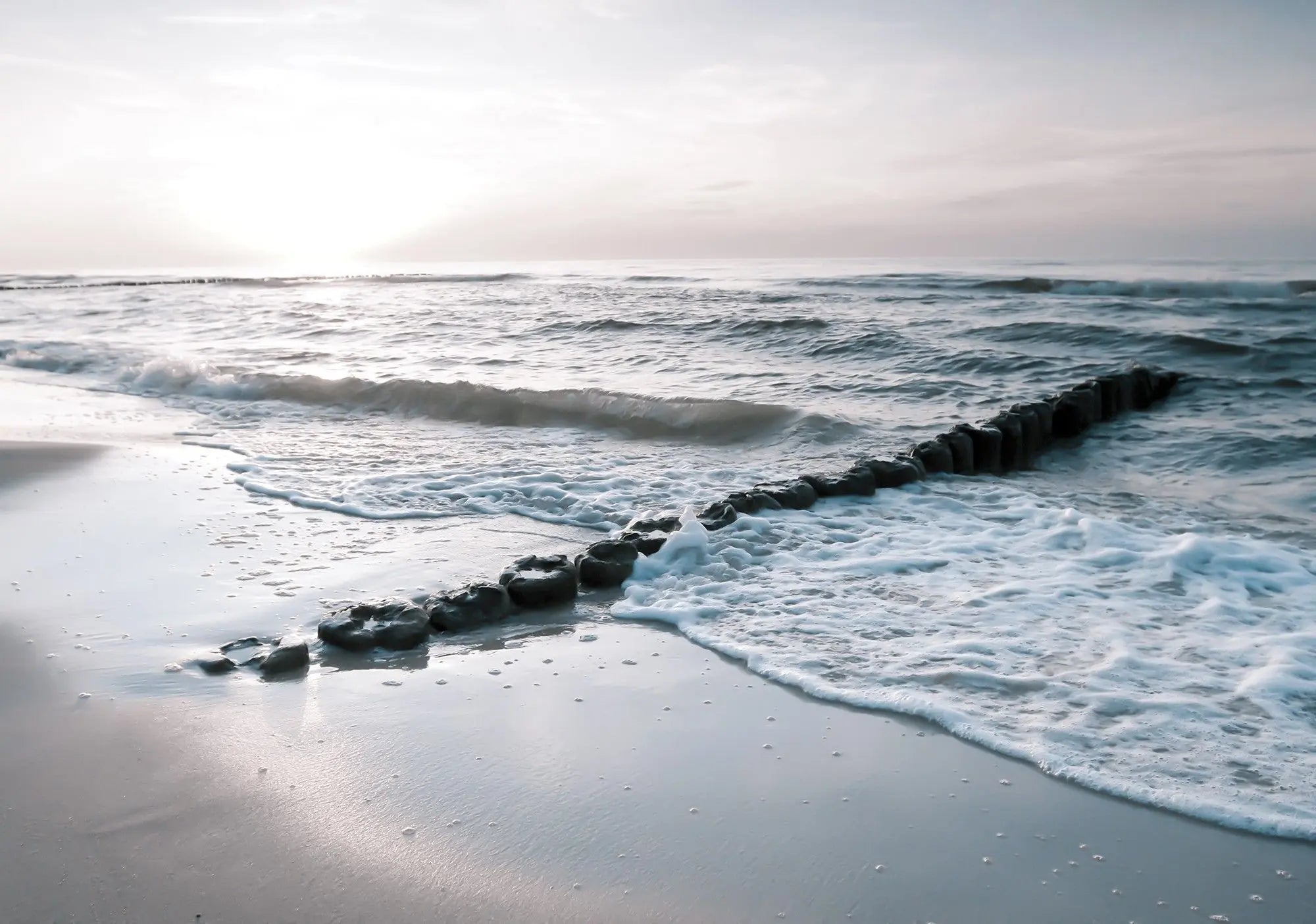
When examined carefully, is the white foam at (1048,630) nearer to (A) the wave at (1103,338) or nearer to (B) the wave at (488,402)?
(B) the wave at (488,402)

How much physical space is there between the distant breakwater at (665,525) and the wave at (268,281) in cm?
2693

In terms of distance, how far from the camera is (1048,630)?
359cm

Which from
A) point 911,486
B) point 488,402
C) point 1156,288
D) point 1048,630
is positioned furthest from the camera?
point 1156,288

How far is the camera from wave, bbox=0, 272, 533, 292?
35344 millimetres

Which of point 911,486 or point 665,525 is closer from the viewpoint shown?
point 665,525

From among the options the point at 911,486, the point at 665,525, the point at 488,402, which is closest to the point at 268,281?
the point at 488,402

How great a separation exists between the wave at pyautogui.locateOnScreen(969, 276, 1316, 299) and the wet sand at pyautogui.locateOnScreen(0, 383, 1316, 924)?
55.4ft

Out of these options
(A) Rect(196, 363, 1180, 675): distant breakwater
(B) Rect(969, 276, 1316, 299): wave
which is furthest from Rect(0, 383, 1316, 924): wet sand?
(B) Rect(969, 276, 1316, 299): wave

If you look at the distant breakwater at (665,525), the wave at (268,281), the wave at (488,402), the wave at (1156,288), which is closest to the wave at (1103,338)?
the distant breakwater at (665,525)

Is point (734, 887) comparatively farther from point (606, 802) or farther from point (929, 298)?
point (929, 298)

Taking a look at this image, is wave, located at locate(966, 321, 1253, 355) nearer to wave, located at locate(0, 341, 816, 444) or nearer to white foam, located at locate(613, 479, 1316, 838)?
wave, located at locate(0, 341, 816, 444)

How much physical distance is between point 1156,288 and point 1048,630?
1708cm

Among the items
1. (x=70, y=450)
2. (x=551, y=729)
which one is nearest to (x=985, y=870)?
(x=551, y=729)

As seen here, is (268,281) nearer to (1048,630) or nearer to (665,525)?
(665,525)
